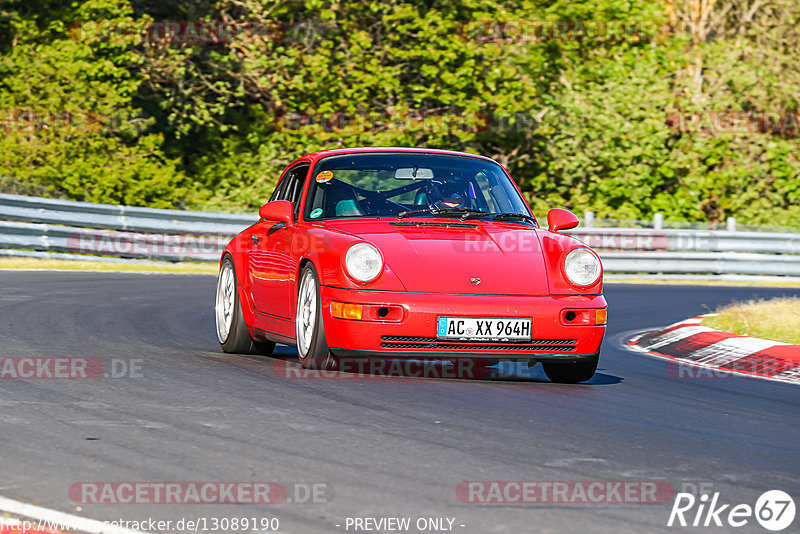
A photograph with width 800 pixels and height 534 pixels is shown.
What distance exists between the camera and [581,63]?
93.0ft

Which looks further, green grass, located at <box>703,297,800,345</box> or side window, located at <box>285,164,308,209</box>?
green grass, located at <box>703,297,800,345</box>

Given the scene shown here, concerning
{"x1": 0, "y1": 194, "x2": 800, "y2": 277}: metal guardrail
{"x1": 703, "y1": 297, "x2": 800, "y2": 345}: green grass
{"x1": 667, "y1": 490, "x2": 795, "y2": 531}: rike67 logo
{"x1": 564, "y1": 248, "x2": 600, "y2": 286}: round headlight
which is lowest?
{"x1": 0, "y1": 194, "x2": 800, "y2": 277}: metal guardrail

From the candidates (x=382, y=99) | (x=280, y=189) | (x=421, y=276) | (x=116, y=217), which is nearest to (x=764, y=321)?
(x=280, y=189)

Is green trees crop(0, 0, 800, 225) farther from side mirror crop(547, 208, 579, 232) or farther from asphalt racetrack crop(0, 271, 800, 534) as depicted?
asphalt racetrack crop(0, 271, 800, 534)

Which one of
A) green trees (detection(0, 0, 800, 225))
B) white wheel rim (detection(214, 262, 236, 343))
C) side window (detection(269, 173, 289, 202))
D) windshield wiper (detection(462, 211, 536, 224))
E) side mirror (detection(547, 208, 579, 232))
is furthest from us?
green trees (detection(0, 0, 800, 225))

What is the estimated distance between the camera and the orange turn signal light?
7766 millimetres

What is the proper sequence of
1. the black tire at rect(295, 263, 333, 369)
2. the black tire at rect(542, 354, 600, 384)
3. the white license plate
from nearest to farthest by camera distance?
the white license plate
the black tire at rect(295, 263, 333, 369)
the black tire at rect(542, 354, 600, 384)

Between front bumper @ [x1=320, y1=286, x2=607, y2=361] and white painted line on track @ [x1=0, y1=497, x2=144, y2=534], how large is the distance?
3397 millimetres

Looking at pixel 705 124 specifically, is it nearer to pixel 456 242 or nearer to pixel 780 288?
pixel 780 288

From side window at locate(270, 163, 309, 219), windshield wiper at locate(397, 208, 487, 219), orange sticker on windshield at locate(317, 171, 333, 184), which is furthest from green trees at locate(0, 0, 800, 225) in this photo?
windshield wiper at locate(397, 208, 487, 219)

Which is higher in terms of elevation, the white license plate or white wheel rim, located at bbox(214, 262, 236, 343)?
the white license plate

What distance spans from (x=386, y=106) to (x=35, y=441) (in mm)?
20135

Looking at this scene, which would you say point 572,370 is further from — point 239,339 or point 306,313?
point 239,339

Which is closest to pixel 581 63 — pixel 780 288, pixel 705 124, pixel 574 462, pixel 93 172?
pixel 705 124
